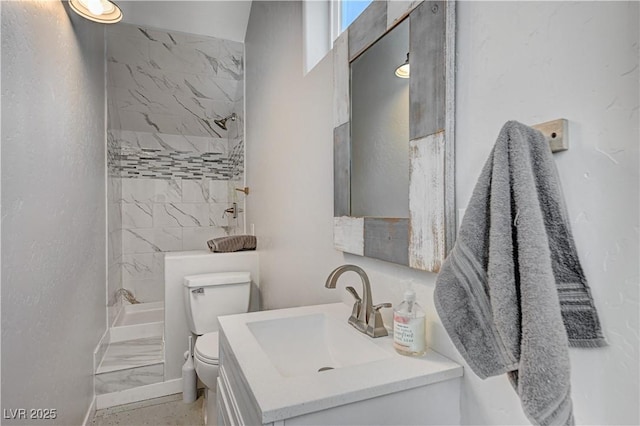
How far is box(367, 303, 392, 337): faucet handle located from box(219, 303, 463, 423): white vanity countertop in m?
0.06

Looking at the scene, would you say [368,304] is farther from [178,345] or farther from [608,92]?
[178,345]

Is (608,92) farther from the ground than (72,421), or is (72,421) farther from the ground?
(608,92)

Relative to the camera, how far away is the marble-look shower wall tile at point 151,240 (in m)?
3.28

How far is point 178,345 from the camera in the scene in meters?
2.33

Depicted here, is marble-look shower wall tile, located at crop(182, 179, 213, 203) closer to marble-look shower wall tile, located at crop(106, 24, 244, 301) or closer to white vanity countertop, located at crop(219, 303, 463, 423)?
marble-look shower wall tile, located at crop(106, 24, 244, 301)

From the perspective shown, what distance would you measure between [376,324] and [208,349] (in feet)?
3.83

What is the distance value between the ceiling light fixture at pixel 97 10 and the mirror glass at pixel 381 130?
1.13 m

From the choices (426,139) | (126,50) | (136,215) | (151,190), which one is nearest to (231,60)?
(126,50)

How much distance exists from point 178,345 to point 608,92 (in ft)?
8.35

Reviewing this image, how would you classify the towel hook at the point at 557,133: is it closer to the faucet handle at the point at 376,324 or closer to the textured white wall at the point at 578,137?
the textured white wall at the point at 578,137

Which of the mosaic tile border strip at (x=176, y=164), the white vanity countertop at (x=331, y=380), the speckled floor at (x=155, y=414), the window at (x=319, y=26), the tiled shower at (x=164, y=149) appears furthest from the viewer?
the mosaic tile border strip at (x=176, y=164)

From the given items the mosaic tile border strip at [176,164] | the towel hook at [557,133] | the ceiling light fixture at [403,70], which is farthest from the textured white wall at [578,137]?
the mosaic tile border strip at [176,164]

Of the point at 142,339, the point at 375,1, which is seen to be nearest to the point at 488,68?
the point at 375,1

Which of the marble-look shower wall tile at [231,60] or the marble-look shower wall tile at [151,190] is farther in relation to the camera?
the marble-look shower wall tile at [151,190]
